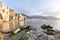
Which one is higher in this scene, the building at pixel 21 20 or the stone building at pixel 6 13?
the stone building at pixel 6 13

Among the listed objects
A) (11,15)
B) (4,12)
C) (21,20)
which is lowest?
(21,20)

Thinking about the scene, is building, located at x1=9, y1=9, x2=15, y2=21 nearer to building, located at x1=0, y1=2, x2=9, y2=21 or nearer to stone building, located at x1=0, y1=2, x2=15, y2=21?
stone building, located at x1=0, y1=2, x2=15, y2=21

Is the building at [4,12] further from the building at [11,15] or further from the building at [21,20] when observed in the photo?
the building at [21,20]

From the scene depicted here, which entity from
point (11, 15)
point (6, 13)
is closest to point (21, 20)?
point (11, 15)

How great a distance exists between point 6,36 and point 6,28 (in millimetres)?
723

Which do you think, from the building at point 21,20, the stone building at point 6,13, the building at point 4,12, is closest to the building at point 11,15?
the stone building at point 6,13

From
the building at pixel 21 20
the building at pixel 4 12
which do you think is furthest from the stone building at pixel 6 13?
the building at pixel 21 20

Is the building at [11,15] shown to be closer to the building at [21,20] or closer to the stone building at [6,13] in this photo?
the stone building at [6,13]

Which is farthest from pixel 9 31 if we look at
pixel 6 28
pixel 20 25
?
pixel 20 25

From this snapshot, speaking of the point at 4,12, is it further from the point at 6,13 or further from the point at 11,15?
the point at 11,15

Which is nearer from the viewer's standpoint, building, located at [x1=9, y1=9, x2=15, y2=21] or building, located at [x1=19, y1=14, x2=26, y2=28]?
building, located at [x1=9, y1=9, x2=15, y2=21]

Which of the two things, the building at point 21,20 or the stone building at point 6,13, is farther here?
A: the building at point 21,20

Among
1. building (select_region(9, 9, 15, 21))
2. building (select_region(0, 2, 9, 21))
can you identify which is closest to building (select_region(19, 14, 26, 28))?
building (select_region(9, 9, 15, 21))

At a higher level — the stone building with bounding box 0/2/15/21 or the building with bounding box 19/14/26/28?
the stone building with bounding box 0/2/15/21
